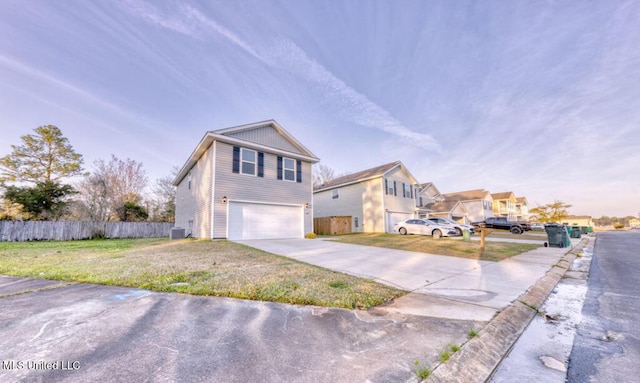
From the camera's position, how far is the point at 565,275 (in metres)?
6.10

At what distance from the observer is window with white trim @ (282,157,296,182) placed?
1477 cm

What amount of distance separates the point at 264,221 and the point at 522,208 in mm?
68088

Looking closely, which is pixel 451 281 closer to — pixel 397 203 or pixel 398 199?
pixel 397 203

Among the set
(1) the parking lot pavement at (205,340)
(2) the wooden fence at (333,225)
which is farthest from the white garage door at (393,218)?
(1) the parking lot pavement at (205,340)

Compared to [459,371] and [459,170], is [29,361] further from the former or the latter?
[459,170]

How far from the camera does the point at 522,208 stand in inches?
2244

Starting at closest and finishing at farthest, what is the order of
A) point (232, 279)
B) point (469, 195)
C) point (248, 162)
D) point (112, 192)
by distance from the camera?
A: 1. point (232, 279)
2. point (248, 162)
3. point (112, 192)
4. point (469, 195)

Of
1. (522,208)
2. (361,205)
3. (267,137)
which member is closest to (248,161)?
(267,137)

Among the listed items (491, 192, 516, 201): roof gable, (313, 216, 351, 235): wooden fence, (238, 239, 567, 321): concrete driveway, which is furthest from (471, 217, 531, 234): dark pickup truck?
(491, 192, 516, 201): roof gable

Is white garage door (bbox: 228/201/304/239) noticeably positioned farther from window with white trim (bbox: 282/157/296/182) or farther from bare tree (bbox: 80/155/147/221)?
bare tree (bbox: 80/155/147/221)

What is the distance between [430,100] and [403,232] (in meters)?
9.58

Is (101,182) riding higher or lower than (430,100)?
lower

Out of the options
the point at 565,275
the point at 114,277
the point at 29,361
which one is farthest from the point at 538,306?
the point at 114,277

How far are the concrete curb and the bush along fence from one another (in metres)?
20.6
